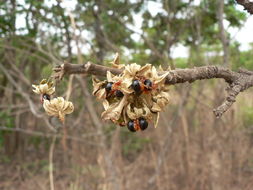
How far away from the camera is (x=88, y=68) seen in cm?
71

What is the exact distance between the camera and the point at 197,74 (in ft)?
2.72

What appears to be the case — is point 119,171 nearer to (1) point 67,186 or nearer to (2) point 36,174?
(1) point 67,186

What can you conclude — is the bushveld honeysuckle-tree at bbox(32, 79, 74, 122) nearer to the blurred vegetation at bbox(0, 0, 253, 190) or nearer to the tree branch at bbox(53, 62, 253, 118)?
the tree branch at bbox(53, 62, 253, 118)

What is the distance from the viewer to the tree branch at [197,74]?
72 cm

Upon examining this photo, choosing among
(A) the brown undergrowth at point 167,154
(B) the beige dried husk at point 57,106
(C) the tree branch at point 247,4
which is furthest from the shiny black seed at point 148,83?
(A) the brown undergrowth at point 167,154

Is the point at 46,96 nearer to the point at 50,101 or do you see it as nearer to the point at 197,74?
the point at 50,101

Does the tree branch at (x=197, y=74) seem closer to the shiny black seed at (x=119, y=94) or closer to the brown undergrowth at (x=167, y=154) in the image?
the shiny black seed at (x=119, y=94)

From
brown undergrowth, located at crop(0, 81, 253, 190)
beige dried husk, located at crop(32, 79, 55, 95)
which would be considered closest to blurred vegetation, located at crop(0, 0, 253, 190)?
brown undergrowth, located at crop(0, 81, 253, 190)

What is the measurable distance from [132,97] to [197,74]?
0.17 meters

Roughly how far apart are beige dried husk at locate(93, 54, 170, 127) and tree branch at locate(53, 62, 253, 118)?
25 mm

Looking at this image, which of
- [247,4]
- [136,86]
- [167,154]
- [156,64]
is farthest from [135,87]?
[167,154]

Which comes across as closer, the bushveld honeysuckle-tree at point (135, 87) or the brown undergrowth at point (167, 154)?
the bushveld honeysuckle-tree at point (135, 87)

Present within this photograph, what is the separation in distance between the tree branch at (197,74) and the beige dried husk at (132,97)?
0.03 metres

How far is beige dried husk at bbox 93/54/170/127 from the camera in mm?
755
